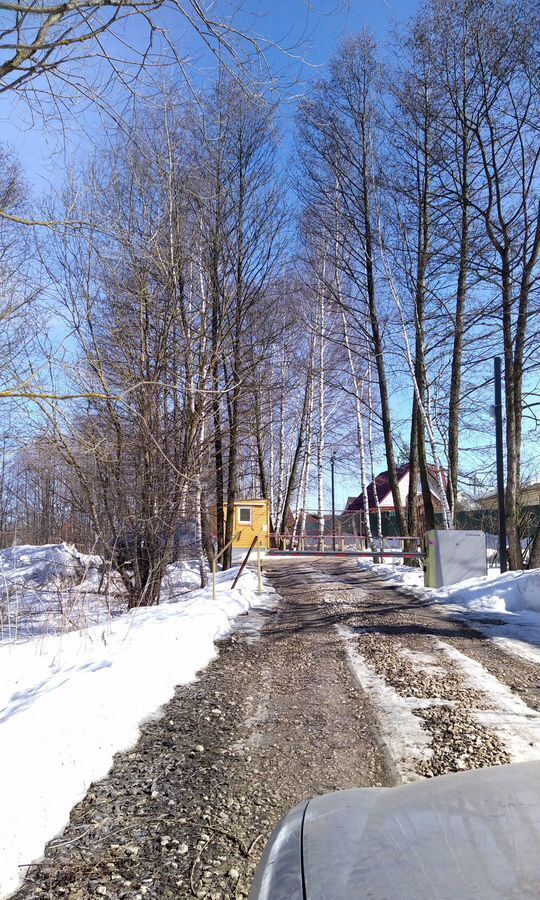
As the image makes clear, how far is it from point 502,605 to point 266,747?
23.2 ft

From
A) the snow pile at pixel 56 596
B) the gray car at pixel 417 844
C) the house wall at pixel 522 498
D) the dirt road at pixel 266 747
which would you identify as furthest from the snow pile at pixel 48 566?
the house wall at pixel 522 498

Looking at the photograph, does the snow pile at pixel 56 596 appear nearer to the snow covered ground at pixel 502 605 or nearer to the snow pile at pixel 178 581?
the snow pile at pixel 178 581

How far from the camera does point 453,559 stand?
1262 cm

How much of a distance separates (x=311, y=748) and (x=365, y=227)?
18.5m

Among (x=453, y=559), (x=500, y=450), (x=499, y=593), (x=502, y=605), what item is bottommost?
(x=502, y=605)

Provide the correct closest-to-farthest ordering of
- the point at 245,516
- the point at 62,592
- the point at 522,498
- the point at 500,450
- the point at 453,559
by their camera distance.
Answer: the point at 62,592 → the point at 453,559 → the point at 500,450 → the point at 522,498 → the point at 245,516

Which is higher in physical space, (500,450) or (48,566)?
(500,450)

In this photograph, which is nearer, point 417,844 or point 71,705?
point 417,844

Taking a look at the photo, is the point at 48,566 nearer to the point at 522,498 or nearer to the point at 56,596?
the point at 56,596

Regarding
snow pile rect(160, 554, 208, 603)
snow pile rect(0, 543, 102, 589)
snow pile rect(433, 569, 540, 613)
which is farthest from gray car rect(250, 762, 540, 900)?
snow pile rect(0, 543, 102, 589)

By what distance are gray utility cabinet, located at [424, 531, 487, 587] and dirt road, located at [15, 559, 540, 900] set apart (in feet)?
16.6

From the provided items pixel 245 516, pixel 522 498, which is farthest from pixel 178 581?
pixel 522 498

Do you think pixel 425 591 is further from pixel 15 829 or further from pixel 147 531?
pixel 15 829

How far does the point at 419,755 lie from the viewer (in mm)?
3828
